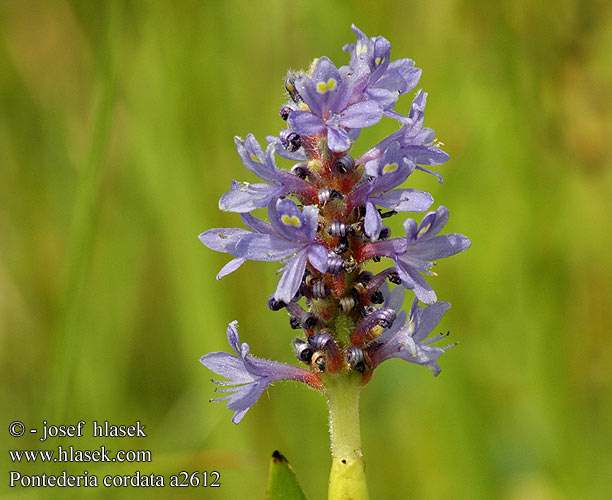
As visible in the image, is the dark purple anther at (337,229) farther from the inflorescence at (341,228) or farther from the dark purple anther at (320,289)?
the dark purple anther at (320,289)

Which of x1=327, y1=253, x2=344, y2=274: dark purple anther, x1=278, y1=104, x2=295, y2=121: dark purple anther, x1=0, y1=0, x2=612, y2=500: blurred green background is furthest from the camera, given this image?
x1=0, y1=0, x2=612, y2=500: blurred green background

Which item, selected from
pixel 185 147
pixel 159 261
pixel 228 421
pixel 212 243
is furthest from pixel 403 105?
pixel 212 243

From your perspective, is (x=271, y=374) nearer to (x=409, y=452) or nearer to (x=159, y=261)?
(x=409, y=452)

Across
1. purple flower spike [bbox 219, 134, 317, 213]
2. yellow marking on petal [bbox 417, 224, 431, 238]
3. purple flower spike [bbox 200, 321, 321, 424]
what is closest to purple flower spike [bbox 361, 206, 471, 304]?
yellow marking on petal [bbox 417, 224, 431, 238]

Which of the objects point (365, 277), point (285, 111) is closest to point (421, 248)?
point (365, 277)

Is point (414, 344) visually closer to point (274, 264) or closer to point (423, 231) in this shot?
point (423, 231)

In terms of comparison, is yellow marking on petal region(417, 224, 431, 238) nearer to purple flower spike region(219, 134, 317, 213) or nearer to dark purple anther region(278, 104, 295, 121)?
purple flower spike region(219, 134, 317, 213)
